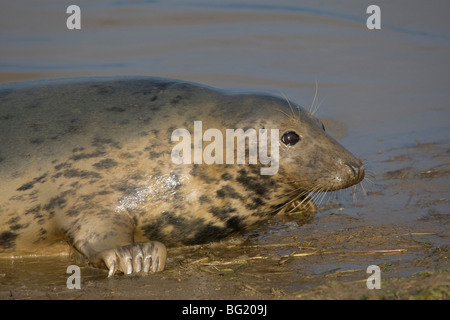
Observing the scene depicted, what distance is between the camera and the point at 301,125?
5.63 meters

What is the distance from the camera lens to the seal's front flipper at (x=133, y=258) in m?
4.77

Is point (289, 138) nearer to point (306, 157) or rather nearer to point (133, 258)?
point (306, 157)

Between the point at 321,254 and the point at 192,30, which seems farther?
the point at 192,30

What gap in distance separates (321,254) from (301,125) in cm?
93

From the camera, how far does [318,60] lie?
36.7ft

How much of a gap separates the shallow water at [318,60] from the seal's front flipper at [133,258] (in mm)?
1342

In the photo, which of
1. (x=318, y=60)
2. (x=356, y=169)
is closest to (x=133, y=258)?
(x=356, y=169)

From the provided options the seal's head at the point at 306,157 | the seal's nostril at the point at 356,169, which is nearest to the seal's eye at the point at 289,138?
the seal's head at the point at 306,157

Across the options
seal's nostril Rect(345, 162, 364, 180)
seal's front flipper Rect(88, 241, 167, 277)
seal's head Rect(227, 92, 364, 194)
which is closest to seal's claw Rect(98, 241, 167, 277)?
seal's front flipper Rect(88, 241, 167, 277)

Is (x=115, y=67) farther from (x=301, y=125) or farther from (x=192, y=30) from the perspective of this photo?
(x=301, y=125)

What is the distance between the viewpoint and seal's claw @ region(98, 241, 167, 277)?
4.77m

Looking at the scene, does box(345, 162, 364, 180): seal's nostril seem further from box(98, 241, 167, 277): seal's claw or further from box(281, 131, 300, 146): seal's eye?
box(98, 241, 167, 277): seal's claw
